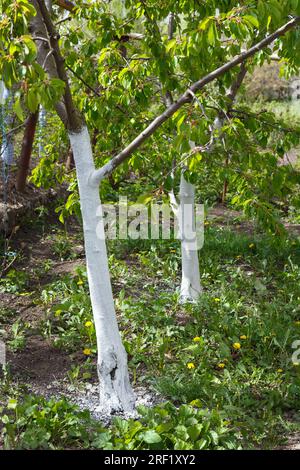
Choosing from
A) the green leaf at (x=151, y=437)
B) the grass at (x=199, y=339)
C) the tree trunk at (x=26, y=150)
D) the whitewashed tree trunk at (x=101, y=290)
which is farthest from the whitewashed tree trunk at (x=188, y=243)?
the tree trunk at (x=26, y=150)

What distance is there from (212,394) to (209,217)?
410 cm

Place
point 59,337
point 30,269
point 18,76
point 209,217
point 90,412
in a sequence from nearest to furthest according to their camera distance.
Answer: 1. point 18,76
2. point 90,412
3. point 59,337
4. point 30,269
5. point 209,217

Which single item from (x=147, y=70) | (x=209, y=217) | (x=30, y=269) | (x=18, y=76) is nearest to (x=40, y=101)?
(x=18, y=76)

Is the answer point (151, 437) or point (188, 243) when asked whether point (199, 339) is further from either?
point (151, 437)

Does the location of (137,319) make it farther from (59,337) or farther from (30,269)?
→ (30,269)

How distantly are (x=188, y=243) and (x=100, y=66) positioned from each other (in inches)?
63.7

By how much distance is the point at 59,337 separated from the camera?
452 centimetres

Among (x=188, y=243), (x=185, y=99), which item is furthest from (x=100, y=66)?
(x=188, y=243)

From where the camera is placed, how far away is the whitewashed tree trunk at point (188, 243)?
16.3 feet

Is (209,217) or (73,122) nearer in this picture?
(73,122)

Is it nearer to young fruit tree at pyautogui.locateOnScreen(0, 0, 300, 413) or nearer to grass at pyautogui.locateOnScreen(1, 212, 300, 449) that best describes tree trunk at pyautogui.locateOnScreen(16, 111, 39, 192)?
grass at pyautogui.locateOnScreen(1, 212, 300, 449)

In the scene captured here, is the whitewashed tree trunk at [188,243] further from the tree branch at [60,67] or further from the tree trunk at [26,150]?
the tree trunk at [26,150]

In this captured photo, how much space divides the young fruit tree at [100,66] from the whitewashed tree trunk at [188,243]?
78 centimetres

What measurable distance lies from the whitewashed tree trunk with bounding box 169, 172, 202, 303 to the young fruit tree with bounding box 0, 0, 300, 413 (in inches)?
30.7
